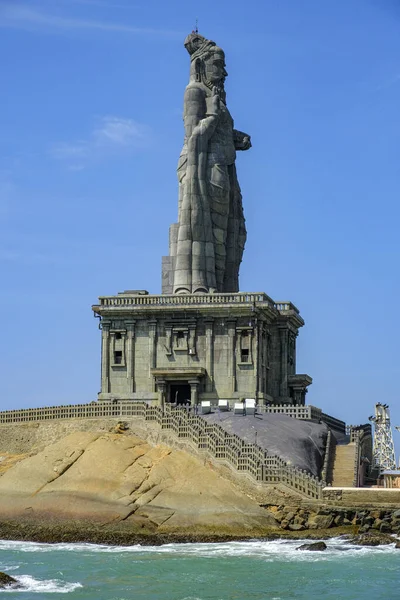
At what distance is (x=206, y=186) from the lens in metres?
80.0

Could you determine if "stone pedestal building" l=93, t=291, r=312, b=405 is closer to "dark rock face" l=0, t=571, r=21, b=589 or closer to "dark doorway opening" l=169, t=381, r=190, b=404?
"dark doorway opening" l=169, t=381, r=190, b=404

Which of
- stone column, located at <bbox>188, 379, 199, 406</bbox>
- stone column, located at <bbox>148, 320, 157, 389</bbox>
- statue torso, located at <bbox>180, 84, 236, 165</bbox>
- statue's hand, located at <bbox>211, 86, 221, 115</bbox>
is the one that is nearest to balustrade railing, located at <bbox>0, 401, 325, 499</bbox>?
stone column, located at <bbox>188, 379, 199, 406</bbox>

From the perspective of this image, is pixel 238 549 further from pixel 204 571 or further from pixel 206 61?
pixel 206 61

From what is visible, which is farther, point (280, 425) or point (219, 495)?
point (280, 425)

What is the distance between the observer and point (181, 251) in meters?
79.4

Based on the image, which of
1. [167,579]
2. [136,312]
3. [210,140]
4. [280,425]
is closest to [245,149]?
[210,140]

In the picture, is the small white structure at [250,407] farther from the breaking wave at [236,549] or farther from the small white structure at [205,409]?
the breaking wave at [236,549]

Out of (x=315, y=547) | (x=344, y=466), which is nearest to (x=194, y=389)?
(x=344, y=466)

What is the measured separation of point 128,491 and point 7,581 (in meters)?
14.1

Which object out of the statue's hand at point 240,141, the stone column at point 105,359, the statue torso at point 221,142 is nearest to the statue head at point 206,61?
the statue torso at point 221,142

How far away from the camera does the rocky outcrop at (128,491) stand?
58781 mm

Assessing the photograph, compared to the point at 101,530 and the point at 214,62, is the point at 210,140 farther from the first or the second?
the point at 101,530

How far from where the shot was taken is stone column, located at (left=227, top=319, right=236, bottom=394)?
7500cm

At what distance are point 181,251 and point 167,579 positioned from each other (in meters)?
33.5
